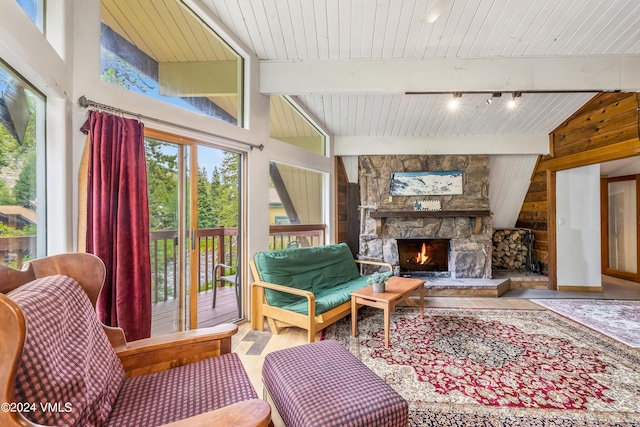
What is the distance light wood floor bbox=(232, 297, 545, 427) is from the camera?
2.12m

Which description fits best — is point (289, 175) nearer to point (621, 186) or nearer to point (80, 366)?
point (80, 366)

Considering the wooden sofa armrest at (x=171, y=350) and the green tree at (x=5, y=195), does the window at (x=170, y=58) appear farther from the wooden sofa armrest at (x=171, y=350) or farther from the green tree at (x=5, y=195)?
the wooden sofa armrest at (x=171, y=350)

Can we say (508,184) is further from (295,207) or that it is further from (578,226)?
(295,207)

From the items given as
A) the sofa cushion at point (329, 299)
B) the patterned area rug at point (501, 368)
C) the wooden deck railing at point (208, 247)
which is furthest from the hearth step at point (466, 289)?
the wooden deck railing at point (208, 247)

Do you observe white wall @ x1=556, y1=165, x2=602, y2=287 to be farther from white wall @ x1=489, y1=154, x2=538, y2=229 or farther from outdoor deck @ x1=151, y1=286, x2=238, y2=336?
outdoor deck @ x1=151, y1=286, x2=238, y2=336

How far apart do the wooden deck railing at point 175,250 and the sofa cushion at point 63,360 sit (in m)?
0.63

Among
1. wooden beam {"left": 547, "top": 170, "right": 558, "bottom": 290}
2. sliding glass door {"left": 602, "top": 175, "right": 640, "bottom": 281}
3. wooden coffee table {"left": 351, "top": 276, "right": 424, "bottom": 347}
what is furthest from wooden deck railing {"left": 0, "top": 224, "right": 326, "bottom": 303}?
sliding glass door {"left": 602, "top": 175, "right": 640, "bottom": 281}

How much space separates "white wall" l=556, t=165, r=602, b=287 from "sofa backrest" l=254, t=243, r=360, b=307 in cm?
351

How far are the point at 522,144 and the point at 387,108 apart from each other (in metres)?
2.40

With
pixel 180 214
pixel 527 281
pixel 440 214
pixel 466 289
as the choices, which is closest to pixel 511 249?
pixel 527 281

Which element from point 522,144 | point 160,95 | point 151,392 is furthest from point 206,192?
point 522,144

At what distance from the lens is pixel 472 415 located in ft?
5.45

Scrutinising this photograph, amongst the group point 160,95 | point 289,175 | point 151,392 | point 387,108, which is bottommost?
point 151,392

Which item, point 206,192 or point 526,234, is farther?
point 526,234
